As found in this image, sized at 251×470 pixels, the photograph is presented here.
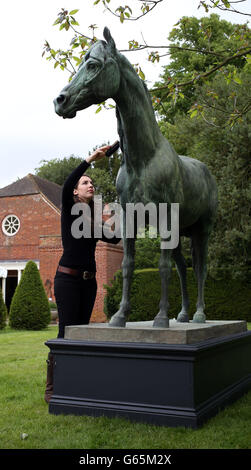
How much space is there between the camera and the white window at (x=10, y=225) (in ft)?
73.2

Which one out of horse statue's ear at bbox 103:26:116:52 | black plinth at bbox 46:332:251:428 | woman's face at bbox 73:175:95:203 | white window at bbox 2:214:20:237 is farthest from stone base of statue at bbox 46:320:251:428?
white window at bbox 2:214:20:237

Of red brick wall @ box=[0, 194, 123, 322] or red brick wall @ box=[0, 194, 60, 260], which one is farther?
red brick wall @ box=[0, 194, 60, 260]

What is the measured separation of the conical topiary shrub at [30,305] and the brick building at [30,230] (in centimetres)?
583

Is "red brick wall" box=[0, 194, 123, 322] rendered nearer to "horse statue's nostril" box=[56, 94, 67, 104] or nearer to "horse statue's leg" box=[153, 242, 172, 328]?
"horse statue's leg" box=[153, 242, 172, 328]

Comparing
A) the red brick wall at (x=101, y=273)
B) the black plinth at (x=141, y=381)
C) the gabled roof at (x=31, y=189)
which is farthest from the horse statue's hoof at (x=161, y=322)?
the gabled roof at (x=31, y=189)

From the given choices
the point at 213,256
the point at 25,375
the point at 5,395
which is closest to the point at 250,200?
the point at 213,256

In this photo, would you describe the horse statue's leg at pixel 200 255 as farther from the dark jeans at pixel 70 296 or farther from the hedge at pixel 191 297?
the hedge at pixel 191 297

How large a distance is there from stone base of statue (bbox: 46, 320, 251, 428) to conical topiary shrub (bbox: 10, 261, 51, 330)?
10660 mm

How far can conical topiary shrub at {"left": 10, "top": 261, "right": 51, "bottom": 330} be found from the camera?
14.0 meters

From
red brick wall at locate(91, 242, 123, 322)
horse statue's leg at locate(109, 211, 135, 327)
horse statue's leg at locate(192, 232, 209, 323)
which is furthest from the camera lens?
red brick wall at locate(91, 242, 123, 322)

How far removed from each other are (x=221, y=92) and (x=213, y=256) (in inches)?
223

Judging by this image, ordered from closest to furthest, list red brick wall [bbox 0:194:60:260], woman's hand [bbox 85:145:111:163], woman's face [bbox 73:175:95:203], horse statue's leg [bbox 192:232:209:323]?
woman's hand [bbox 85:145:111:163]
woman's face [bbox 73:175:95:203]
horse statue's leg [bbox 192:232:209:323]
red brick wall [bbox 0:194:60:260]

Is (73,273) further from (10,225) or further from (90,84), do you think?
(10,225)

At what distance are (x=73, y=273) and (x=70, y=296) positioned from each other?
0.73 feet
